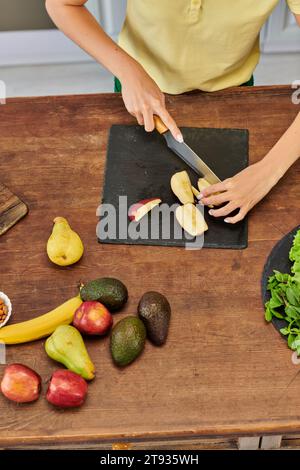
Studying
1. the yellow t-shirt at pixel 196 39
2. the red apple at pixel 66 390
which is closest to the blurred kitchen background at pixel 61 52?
the yellow t-shirt at pixel 196 39

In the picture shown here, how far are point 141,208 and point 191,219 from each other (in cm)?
12

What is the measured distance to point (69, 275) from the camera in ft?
4.45

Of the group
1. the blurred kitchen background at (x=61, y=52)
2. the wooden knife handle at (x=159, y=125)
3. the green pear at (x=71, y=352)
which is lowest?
the blurred kitchen background at (x=61, y=52)

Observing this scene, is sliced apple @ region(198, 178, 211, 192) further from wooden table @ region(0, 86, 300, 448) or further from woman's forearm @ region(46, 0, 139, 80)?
woman's forearm @ region(46, 0, 139, 80)

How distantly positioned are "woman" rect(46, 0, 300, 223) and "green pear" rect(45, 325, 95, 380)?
44 centimetres

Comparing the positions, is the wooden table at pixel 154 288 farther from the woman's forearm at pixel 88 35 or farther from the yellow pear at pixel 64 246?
the woman's forearm at pixel 88 35

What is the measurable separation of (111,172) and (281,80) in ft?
4.93

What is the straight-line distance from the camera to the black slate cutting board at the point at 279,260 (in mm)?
1318

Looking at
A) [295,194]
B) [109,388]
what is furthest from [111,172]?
[109,388]

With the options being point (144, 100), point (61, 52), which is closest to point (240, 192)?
point (144, 100)

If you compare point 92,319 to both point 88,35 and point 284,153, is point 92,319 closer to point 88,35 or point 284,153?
point 284,153

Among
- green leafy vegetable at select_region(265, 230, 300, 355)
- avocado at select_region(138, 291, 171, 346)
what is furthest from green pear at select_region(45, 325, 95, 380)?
green leafy vegetable at select_region(265, 230, 300, 355)

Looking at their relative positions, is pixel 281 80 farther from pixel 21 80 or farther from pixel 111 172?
pixel 111 172

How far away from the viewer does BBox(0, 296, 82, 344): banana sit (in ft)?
4.08
